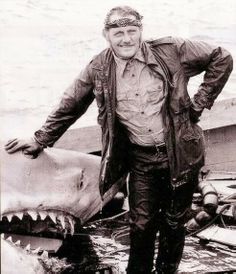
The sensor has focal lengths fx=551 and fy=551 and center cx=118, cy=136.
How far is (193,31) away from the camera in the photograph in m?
8.97

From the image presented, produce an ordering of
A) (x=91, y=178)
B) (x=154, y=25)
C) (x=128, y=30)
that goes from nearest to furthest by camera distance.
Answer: (x=128, y=30), (x=91, y=178), (x=154, y=25)

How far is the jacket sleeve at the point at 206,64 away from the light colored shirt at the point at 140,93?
0.61 feet

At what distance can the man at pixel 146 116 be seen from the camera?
313 cm

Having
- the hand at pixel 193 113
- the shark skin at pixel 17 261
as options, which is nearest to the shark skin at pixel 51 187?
the shark skin at pixel 17 261

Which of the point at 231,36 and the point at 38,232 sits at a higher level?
the point at 231,36

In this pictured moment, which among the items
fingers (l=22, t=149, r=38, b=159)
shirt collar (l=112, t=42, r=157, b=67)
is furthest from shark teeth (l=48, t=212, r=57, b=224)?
shirt collar (l=112, t=42, r=157, b=67)

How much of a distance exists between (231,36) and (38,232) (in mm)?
5977

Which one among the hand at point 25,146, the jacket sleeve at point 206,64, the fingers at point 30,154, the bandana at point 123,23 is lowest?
the fingers at point 30,154

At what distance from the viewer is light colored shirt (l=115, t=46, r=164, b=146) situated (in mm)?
3146

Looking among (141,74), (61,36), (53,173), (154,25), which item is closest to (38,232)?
(53,173)

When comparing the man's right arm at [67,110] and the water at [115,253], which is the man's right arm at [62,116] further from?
the water at [115,253]

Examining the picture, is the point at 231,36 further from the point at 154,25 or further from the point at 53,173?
the point at 53,173

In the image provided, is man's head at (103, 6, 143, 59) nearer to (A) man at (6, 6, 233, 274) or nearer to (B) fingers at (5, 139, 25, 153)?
(A) man at (6, 6, 233, 274)

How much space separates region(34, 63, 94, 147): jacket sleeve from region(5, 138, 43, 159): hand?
4 cm
